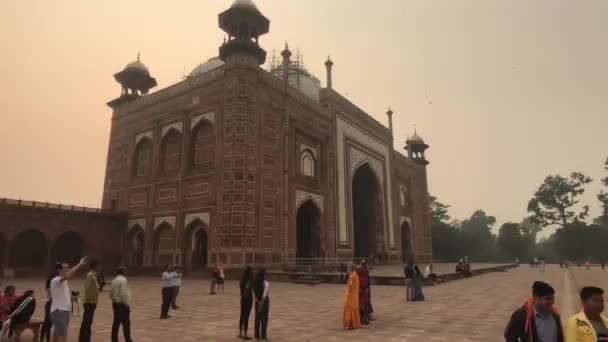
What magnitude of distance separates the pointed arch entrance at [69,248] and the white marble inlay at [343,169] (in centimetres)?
1560

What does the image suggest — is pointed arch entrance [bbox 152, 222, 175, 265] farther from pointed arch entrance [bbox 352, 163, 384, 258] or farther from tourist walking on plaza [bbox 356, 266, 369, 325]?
tourist walking on plaza [bbox 356, 266, 369, 325]

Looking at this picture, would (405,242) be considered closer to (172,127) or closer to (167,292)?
(172,127)

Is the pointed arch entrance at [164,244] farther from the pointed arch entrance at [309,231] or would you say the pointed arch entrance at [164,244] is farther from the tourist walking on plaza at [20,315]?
the tourist walking on plaza at [20,315]

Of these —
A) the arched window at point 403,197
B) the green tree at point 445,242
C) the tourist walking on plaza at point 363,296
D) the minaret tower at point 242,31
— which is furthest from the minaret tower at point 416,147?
the tourist walking on plaza at point 363,296

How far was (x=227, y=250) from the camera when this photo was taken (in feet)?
62.3

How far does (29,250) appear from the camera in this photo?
853 inches

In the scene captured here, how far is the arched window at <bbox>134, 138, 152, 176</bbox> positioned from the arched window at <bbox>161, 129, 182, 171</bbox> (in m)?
1.41

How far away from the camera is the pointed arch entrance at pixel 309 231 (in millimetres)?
25234

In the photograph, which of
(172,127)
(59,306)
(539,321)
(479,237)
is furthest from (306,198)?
(479,237)

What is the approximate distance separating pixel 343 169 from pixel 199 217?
38.0 ft

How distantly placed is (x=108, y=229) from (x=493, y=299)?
21161 millimetres

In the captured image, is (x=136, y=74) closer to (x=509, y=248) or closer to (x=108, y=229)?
(x=108, y=229)

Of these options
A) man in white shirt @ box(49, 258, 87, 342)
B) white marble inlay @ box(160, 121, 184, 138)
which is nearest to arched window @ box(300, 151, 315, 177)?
white marble inlay @ box(160, 121, 184, 138)

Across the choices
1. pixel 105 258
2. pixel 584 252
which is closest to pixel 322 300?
pixel 105 258
